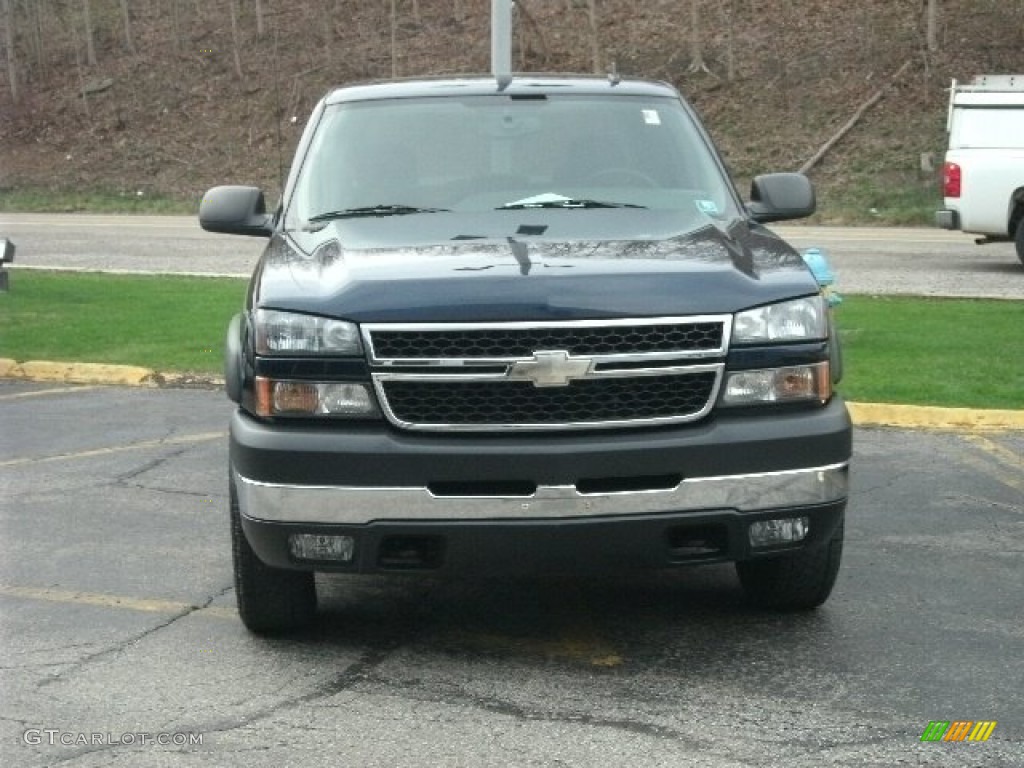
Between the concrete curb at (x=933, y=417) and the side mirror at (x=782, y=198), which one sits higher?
the side mirror at (x=782, y=198)

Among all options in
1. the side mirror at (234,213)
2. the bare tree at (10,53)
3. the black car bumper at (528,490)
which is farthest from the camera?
the bare tree at (10,53)

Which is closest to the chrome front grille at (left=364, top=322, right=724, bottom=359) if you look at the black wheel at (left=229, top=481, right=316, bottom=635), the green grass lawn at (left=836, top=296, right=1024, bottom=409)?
the black wheel at (left=229, top=481, right=316, bottom=635)

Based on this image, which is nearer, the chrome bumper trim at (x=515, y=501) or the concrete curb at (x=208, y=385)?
the chrome bumper trim at (x=515, y=501)

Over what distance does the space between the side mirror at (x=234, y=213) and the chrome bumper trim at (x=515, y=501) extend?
1701mm

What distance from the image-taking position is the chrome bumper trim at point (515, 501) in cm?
499

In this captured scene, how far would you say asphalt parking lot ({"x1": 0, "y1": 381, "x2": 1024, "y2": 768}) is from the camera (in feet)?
15.2

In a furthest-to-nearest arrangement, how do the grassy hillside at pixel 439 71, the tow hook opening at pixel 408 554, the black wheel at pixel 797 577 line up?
the grassy hillside at pixel 439 71
the black wheel at pixel 797 577
the tow hook opening at pixel 408 554

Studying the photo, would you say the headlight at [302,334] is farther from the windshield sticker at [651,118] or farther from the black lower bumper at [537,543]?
the windshield sticker at [651,118]

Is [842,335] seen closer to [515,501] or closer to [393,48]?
[515,501]

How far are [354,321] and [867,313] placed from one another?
32.9 feet

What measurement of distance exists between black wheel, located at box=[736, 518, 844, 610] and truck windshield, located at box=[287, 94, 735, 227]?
4.36 ft

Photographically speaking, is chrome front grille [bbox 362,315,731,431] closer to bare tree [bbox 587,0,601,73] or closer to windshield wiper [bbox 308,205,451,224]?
windshield wiper [bbox 308,205,451,224]

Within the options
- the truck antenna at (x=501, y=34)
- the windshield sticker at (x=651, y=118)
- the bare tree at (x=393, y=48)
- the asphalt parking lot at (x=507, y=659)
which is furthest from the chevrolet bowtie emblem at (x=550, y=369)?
the bare tree at (x=393, y=48)

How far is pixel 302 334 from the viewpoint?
5.13 metres
